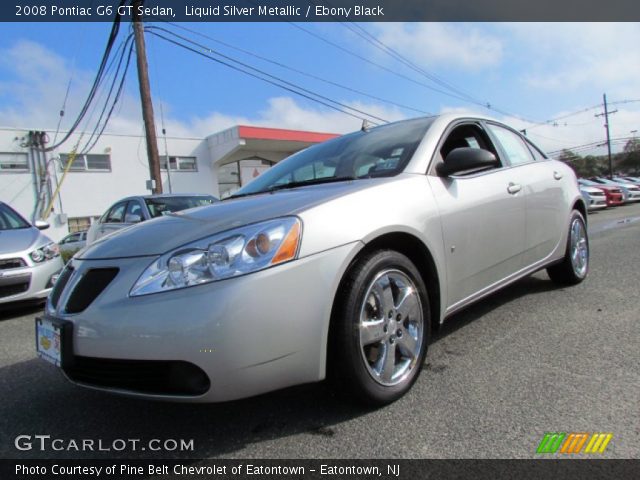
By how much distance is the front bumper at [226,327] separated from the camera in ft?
5.49

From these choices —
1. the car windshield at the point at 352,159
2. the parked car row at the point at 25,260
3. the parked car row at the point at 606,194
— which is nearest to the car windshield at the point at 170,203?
the parked car row at the point at 25,260

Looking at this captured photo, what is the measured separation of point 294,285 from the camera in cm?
178

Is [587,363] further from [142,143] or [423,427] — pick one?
[142,143]

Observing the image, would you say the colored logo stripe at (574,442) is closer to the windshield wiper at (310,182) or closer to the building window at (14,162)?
the windshield wiper at (310,182)

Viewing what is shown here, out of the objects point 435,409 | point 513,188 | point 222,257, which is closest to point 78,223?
point 513,188

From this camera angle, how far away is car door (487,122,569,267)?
3.35 metres

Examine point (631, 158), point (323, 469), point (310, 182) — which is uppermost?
point (631, 158)

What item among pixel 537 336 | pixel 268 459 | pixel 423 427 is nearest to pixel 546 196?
pixel 537 336

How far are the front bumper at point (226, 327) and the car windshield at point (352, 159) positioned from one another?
978 mm

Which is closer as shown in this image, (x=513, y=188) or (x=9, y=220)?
(x=513, y=188)

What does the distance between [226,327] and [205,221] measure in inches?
25.4

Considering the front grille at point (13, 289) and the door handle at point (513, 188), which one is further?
the front grille at point (13, 289)

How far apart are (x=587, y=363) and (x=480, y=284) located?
70 cm

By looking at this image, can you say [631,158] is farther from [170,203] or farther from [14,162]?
[170,203]
